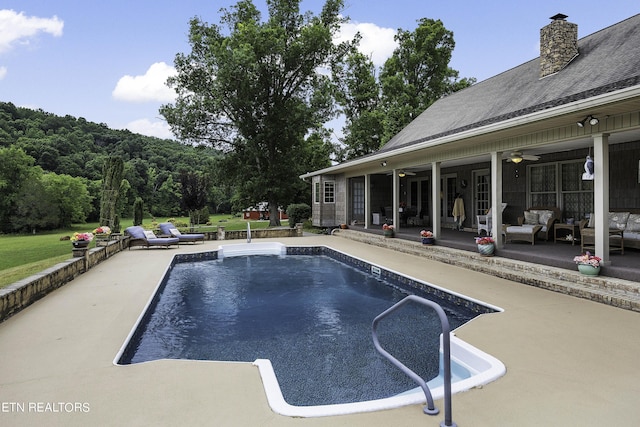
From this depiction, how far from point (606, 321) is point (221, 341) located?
4.80 m

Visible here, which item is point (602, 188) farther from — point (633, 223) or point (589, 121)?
point (633, 223)

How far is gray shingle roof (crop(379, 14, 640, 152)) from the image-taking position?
25.4 ft

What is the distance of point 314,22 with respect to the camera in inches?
874

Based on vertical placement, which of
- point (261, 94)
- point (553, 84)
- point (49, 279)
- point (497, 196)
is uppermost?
point (261, 94)

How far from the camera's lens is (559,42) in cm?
1030

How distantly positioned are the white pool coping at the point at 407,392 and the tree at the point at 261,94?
59.8ft

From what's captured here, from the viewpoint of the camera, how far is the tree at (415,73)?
24.2 m

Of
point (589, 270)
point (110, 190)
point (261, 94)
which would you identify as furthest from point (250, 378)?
point (261, 94)

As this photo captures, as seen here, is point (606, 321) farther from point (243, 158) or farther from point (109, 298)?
point (243, 158)

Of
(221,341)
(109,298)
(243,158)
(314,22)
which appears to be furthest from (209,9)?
(221,341)

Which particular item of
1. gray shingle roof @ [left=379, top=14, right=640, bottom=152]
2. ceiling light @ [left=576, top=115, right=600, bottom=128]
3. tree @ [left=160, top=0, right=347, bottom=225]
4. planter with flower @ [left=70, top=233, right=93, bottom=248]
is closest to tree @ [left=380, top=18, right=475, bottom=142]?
tree @ [left=160, top=0, right=347, bottom=225]

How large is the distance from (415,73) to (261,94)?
10841mm

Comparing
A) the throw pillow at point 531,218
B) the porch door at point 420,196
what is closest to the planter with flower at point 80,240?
the throw pillow at point 531,218

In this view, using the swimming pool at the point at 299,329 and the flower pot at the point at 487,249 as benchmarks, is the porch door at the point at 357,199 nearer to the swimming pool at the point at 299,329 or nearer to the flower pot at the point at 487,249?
the swimming pool at the point at 299,329
